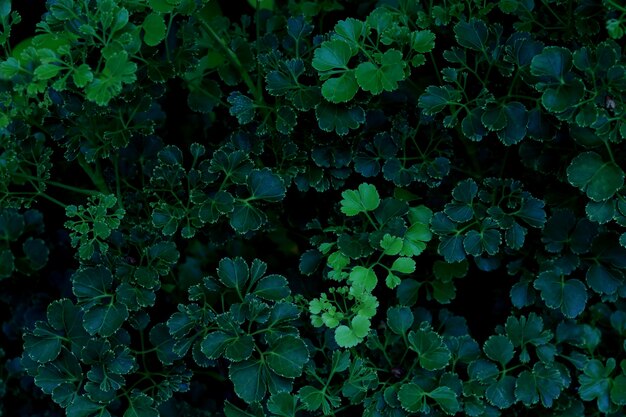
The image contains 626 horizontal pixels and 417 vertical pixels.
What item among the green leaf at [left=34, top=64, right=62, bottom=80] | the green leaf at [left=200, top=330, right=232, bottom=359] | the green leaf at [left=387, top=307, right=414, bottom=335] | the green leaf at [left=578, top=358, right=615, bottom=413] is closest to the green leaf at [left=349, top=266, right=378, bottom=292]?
the green leaf at [left=387, top=307, right=414, bottom=335]

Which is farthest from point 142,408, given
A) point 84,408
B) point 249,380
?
point 249,380

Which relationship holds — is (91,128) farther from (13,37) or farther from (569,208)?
(569,208)

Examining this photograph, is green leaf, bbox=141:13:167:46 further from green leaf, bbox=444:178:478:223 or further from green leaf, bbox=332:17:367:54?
green leaf, bbox=444:178:478:223

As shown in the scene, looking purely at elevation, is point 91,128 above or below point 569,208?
above

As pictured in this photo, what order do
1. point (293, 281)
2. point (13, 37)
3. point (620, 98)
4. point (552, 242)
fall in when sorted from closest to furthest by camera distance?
1. point (620, 98)
2. point (552, 242)
3. point (293, 281)
4. point (13, 37)

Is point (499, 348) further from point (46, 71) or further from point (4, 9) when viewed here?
point (4, 9)

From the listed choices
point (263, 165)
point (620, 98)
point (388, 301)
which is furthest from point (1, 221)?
point (620, 98)

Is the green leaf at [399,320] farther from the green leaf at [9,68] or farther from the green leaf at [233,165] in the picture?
the green leaf at [9,68]
